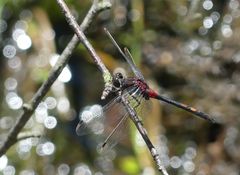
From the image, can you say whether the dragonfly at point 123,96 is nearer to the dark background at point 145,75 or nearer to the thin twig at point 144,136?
the thin twig at point 144,136

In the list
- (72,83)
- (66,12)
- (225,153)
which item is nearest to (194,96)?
(225,153)

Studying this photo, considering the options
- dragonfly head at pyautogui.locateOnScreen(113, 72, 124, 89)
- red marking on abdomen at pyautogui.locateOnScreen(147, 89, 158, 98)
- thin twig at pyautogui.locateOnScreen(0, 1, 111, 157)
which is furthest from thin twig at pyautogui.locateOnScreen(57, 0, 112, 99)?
red marking on abdomen at pyautogui.locateOnScreen(147, 89, 158, 98)

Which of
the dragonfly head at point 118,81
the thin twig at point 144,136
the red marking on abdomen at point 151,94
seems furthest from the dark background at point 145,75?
the thin twig at point 144,136

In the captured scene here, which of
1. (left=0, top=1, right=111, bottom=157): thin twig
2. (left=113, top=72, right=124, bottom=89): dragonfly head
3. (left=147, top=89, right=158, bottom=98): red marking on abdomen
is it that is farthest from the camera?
(left=147, top=89, right=158, bottom=98): red marking on abdomen

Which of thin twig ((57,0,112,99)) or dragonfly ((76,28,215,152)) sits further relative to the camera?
dragonfly ((76,28,215,152))

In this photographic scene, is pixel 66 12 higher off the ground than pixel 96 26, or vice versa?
pixel 96 26

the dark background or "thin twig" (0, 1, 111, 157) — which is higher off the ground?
the dark background

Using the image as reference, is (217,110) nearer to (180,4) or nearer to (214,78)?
(214,78)

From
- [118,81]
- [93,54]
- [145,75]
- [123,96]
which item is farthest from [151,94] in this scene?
[145,75]

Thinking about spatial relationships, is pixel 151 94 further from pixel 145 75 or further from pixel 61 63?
pixel 145 75

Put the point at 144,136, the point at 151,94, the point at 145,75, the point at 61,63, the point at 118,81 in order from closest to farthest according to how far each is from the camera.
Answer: the point at 144,136 < the point at 61,63 < the point at 118,81 < the point at 151,94 < the point at 145,75

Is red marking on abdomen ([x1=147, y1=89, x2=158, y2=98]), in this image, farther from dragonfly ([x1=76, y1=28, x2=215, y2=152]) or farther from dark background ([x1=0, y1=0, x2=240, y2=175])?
dark background ([x1=0, y1=0, x2=240, y2=175])
